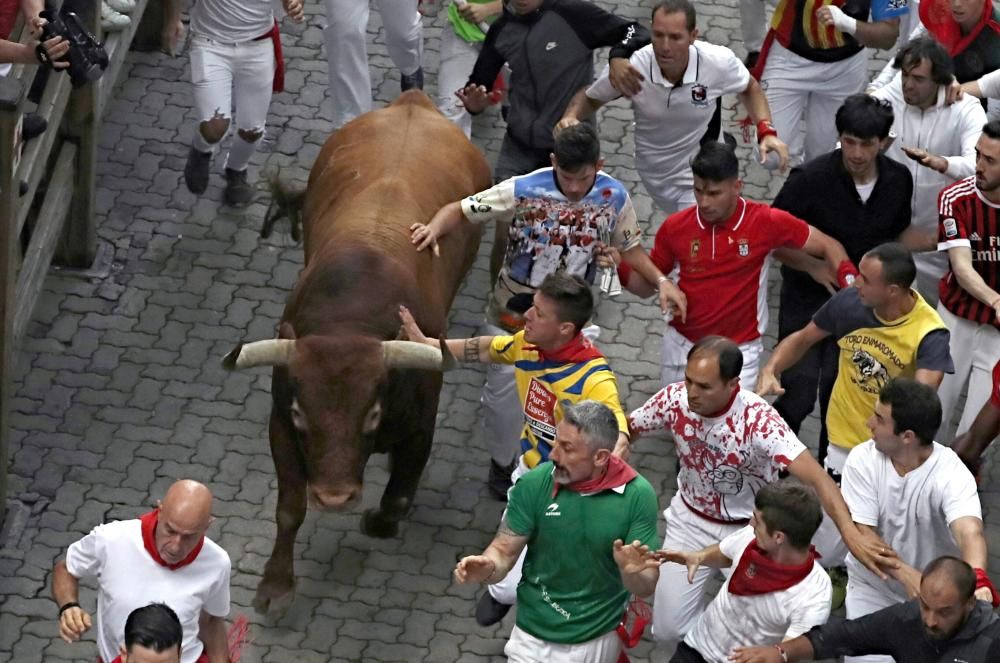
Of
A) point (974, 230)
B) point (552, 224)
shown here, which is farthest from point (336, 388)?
point (974, 230)

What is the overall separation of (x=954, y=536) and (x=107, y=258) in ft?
20.5

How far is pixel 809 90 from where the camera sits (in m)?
12.2

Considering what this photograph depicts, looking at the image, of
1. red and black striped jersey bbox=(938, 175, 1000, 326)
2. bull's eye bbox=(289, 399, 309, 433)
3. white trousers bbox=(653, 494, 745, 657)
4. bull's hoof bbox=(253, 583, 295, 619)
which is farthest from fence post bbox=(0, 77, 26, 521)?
red and black striped jersey bbox=(938, 175, 1000, 326)

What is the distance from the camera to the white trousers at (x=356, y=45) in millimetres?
12938

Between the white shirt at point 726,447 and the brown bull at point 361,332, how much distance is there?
1.21m

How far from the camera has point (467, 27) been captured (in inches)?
503

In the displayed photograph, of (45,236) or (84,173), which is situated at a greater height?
(45,236)

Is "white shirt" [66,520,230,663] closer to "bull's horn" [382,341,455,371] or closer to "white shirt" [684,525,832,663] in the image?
"bull's horn" [382,341,455,371]

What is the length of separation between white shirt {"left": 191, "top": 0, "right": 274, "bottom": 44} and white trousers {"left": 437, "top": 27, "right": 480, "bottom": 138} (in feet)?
4.17

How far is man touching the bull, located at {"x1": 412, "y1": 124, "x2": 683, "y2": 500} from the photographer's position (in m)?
9.88

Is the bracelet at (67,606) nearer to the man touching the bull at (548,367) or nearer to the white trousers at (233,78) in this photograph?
A: the man touching the bull at (548,367)

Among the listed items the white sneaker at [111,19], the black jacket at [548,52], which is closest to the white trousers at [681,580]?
the black jacket at [548,52]

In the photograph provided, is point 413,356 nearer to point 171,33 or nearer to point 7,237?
point 7,237

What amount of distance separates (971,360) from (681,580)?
Answer: 2308mm
